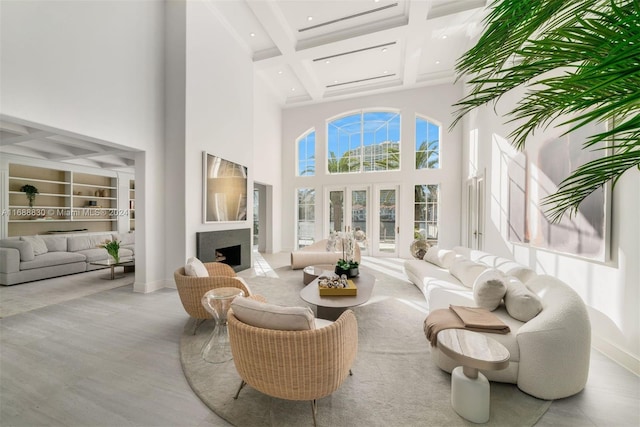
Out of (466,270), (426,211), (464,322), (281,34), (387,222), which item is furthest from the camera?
(387,222)

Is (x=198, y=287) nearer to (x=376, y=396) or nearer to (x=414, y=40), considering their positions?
(x=376, y=396)

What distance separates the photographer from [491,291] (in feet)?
7.74

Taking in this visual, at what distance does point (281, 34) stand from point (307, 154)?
3.69m

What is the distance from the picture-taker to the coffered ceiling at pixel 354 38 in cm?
450

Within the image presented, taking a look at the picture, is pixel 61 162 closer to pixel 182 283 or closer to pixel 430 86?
pixel 182 283

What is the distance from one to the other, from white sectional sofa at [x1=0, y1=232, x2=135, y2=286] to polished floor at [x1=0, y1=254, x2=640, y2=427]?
148 centimetres

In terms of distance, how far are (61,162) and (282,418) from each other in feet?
25.8

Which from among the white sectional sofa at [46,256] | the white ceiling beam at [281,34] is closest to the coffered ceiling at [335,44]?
the white ceiling beam at [281,34]

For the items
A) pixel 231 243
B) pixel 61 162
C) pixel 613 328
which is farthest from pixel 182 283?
pixel 61 162

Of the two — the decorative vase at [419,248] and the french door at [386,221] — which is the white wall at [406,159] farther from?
the decorative vase at [419,248]

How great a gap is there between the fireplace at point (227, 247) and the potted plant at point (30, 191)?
14.2 feet

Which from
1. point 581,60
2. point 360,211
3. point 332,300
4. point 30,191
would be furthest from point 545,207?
point 30,191

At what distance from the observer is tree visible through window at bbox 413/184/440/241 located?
23.2 ft

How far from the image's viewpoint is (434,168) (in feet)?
23.2
